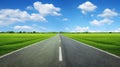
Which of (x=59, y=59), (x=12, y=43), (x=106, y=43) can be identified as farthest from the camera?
(x=106, y=43)

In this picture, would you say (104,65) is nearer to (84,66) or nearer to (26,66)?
(84,66)

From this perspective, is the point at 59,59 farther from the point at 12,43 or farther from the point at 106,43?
the point at 106,43

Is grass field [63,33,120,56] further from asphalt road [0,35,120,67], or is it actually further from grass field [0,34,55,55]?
grass field [0,34,55,55]

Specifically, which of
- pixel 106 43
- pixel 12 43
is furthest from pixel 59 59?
pixel 106 43

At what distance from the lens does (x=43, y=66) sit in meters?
7.76

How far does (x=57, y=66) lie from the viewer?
7719 millimetres

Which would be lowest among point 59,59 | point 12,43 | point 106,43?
point 106,43

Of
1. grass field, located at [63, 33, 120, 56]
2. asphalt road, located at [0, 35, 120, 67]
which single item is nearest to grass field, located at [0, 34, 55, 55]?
asphalt road, located at [0, 35, 120, 67]

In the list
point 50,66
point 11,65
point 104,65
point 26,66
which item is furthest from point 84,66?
point 11,65

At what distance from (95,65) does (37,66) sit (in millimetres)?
2712

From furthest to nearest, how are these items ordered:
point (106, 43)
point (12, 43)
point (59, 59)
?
point (106, 43)
point (12, 43)
point (59, 59)

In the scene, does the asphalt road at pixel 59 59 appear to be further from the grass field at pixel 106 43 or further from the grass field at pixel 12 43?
the grass field at pixel 12 43

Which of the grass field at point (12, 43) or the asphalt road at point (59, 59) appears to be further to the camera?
the grass field at point (12, 43)

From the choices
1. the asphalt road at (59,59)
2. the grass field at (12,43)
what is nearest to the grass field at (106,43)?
the asphalt road at (59,59)
